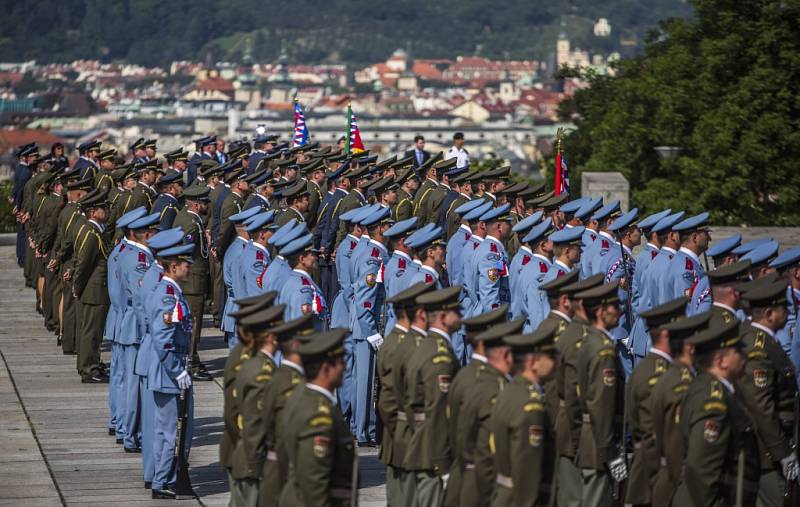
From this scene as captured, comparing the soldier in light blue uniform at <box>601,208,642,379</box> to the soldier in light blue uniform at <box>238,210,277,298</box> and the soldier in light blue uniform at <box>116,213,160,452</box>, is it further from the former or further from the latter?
the soldier in light blue uniform at <box>116,213,160,452</box>

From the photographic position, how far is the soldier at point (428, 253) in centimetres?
1572

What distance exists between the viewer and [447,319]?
12312 millimetres

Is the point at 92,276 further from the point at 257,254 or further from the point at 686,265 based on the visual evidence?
the point at 686,265

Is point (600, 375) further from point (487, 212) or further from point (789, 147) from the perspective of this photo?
point (789, 147)

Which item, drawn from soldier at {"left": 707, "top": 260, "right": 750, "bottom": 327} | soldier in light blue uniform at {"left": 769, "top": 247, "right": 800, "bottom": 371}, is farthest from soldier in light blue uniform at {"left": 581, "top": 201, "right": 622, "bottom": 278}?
soldier at {"left": 707, "top": 260, "right": 750, "bottom": 327}

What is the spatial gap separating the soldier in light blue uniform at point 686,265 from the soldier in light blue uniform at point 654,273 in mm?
79

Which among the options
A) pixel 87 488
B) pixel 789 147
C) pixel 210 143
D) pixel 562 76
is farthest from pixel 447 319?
pixel 562 76

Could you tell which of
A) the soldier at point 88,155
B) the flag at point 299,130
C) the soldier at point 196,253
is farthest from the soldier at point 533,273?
the flag at point 299,130

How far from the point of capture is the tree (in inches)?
1382

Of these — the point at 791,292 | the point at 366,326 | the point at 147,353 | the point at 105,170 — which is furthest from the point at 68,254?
the point at 791,292

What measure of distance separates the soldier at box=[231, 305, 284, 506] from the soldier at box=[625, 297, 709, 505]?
8.10ft

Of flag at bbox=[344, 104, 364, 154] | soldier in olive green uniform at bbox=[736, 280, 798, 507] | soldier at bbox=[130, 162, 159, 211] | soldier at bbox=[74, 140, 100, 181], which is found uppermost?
soldier in olive green uniform at bbox=[736, 280, 798, 507]

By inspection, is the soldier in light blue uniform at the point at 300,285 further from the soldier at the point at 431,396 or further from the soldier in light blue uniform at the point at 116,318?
the soldier at the point at 431,396

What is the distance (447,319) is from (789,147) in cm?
2456
